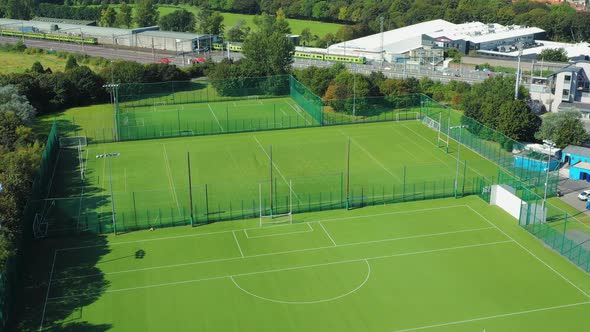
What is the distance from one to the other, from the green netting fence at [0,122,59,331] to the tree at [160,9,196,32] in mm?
74243

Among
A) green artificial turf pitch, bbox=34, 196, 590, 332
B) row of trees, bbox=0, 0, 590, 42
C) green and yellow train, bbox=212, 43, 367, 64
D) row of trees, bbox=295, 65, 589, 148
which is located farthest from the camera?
row of trees, bbox=0, 0, 590, 42

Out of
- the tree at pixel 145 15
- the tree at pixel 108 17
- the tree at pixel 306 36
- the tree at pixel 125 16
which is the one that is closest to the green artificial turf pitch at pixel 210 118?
the tree at pixel 306 36

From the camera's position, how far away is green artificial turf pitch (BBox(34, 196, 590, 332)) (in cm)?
2944

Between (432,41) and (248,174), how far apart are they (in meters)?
61.5

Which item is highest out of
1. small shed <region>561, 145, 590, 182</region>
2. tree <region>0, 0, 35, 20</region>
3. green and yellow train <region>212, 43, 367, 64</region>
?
tree <region>0, 0, 35, 20</region>

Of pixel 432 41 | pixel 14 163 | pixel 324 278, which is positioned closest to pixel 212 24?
pixel 432 41

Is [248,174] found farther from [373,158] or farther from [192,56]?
[192,56]

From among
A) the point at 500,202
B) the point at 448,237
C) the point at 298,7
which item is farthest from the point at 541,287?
the point at 298,7

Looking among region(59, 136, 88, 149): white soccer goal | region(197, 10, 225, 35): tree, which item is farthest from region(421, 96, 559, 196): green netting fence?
region(197, 10, 225, 35): tree

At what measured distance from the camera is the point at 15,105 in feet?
181

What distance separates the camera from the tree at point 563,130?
167 ft

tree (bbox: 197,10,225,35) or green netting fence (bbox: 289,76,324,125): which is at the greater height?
tree (bbox: 197,10,225,35)

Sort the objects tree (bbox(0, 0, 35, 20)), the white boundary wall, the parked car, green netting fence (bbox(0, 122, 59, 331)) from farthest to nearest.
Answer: tree (bbox(0, 0, 35, 20)) → the parked car → the white boundary wall → green netting fence (bbox(0, 122, 59, 331))

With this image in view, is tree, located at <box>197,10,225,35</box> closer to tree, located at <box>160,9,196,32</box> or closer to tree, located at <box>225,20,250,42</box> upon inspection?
tree, located at <box>225,20,250,42</box>
